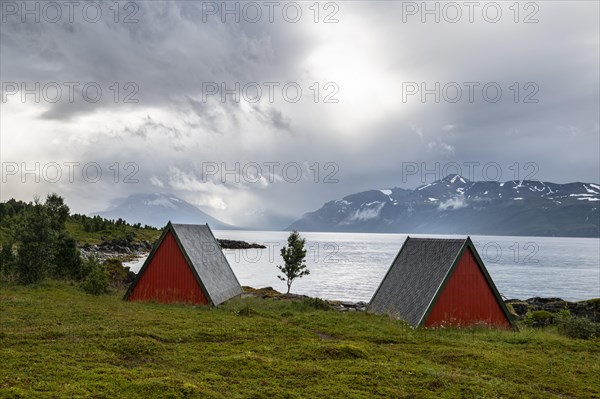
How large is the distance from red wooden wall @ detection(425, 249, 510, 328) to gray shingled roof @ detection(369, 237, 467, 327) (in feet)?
2.12

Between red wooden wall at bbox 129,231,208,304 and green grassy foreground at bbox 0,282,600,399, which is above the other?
red wooden wall at bbox 129,231,208,304

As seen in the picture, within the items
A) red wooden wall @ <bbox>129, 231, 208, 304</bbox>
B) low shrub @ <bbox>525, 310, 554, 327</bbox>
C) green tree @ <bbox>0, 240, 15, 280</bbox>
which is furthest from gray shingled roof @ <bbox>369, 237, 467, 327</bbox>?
green tree @ <bbox>0, 240, 15, 280</bbox>

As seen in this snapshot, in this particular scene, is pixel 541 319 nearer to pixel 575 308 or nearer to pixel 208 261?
pixel 575 308

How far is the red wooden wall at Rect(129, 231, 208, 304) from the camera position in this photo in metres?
32.8

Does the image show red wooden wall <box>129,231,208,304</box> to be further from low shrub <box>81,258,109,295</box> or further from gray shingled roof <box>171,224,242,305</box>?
low shrub <box>81,258,109,295</box>

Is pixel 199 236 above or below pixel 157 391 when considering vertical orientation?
above

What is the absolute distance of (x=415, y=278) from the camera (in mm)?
30453

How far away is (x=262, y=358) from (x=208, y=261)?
20.3 metres

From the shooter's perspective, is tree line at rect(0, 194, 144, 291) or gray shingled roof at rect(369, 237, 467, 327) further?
tree line at rect(0, 194, 144, 291)

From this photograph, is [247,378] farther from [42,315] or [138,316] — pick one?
[42,315]

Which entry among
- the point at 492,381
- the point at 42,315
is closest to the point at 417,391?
the point at 492,381

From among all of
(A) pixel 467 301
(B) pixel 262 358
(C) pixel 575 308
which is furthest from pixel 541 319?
(B) pixel 262 358

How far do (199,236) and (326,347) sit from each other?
2064 centimetres

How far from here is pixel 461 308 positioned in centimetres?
2834
